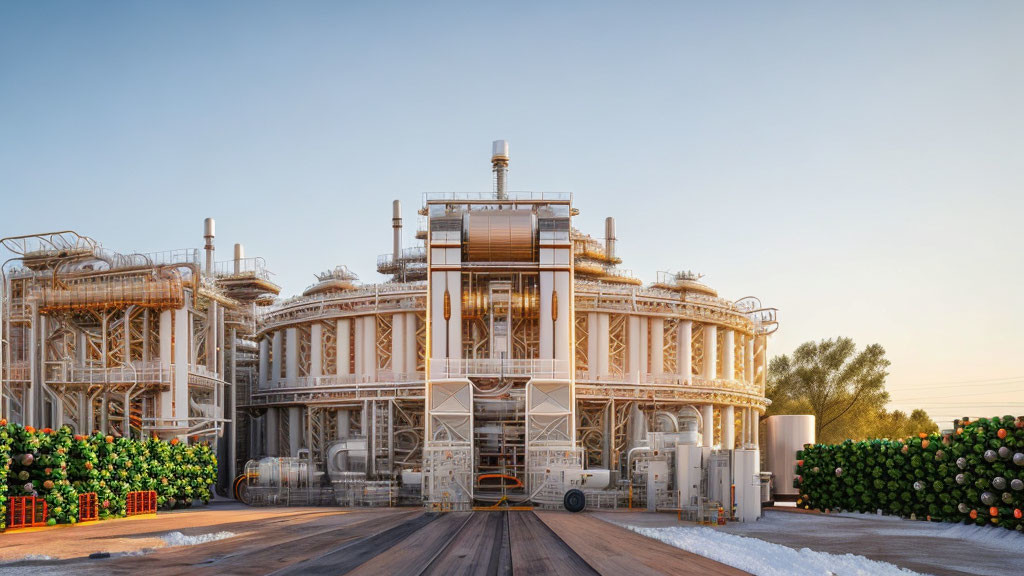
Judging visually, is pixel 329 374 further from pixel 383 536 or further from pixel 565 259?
pixel 383 536

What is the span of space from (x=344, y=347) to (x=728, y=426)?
2923 centimetres

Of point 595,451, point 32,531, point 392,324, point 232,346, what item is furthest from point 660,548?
point 232,346

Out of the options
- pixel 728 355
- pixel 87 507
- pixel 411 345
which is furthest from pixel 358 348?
pixel 87 507

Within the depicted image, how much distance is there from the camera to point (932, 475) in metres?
36.1

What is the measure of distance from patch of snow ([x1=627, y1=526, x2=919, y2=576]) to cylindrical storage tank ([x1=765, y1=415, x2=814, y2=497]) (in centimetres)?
2811

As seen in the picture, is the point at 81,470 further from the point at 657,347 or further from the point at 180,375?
the point at 657,347

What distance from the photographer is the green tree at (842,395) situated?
297ft

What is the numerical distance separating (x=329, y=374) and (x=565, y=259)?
2261 centimetres

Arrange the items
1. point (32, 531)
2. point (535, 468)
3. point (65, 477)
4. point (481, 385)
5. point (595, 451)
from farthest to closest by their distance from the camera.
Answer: point (595, 451) → point (481, 385) → point (535, 468) → point (65, 477) → point (32, 531)

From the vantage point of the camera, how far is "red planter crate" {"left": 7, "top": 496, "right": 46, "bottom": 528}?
33.5 m

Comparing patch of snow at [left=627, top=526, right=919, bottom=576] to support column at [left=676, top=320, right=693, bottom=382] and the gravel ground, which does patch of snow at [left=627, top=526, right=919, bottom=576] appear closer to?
the gravel ground

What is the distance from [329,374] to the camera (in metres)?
68.8

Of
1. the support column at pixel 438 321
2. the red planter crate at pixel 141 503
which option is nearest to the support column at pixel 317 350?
the support column at pixel 438 321

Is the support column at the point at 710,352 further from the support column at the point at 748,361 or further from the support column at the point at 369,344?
the support column at the point at 369,344
